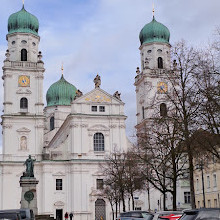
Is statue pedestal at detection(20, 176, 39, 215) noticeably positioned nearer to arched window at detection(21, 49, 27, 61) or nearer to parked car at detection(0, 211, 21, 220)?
parked car at detection(0, 211, 21, 220)

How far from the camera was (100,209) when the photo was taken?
62.8 meters

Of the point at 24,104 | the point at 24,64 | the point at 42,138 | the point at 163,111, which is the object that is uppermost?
the point at 24,64

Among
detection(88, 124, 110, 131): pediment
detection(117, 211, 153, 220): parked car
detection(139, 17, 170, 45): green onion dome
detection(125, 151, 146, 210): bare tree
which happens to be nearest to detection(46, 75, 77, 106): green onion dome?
detection(139, 17, 170, 45): green onion dome

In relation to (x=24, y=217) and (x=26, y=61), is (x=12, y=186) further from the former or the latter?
(x=24, y=217)

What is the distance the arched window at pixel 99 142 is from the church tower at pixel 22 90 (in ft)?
25.6

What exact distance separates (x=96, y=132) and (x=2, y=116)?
44.8ft

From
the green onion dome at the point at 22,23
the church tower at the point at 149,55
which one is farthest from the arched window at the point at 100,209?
the green onion dome at the point at 22,23

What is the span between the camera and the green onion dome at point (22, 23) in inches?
2751

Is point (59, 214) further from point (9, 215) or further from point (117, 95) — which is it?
point (9, 215)

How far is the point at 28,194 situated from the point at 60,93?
48526 mm

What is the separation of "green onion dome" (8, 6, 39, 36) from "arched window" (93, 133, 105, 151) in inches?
755

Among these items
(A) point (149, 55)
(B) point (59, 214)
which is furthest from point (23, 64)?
(B) point (59, 214)

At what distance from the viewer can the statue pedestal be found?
129 feet

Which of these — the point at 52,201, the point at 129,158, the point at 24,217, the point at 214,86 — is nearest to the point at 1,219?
the point at 24,217
